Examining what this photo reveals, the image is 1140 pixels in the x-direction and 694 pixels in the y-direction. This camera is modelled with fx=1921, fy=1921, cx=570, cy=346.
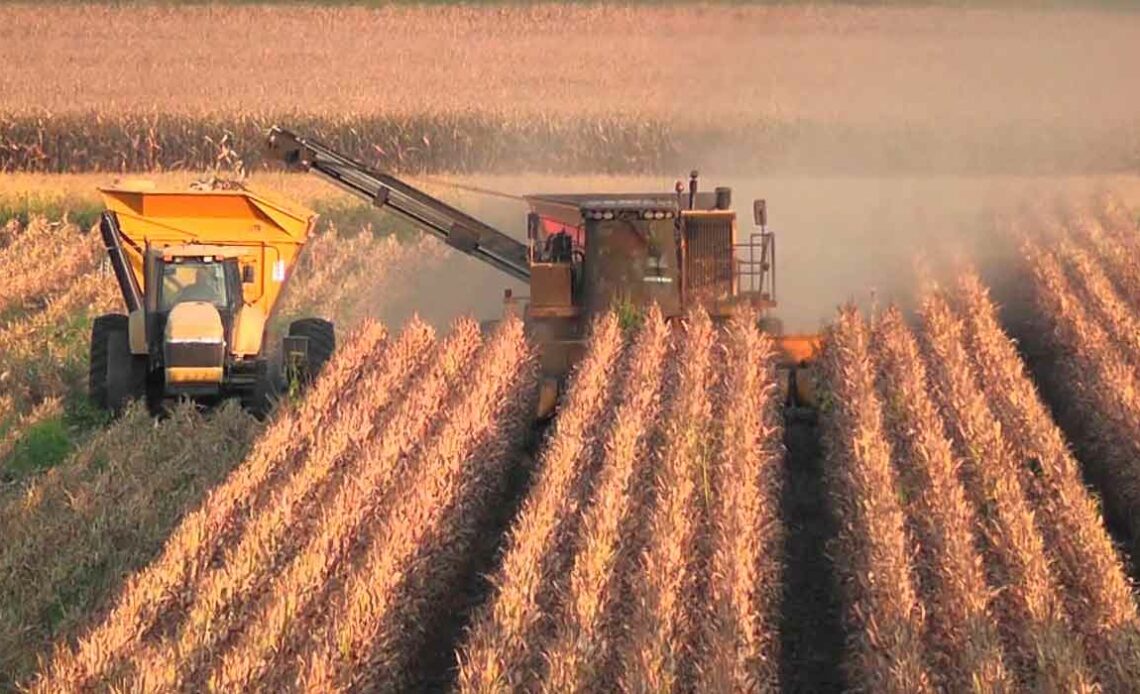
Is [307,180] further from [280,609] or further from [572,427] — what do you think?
[280,609]

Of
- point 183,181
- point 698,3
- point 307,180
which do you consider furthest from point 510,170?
point 698,3

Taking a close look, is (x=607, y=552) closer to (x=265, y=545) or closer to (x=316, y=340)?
(x=265, y=545)

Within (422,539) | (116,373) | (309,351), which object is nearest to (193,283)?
(116,373)

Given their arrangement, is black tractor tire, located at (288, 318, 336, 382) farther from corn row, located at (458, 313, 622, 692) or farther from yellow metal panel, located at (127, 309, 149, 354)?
corn row, located at (458, 313, 622, 692)

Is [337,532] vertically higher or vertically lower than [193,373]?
lower

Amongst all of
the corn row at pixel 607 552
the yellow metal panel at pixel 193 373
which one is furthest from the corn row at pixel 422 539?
the yellow metal panel at pixel 193 373

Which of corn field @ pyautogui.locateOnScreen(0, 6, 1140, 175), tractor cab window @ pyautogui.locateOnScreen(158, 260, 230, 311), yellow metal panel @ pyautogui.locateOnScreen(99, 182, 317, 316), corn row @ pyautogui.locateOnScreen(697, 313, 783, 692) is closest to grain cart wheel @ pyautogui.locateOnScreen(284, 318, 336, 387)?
yellow metal panel @ pyautogui.locateOnScreen(99, 182, 317, 316)
